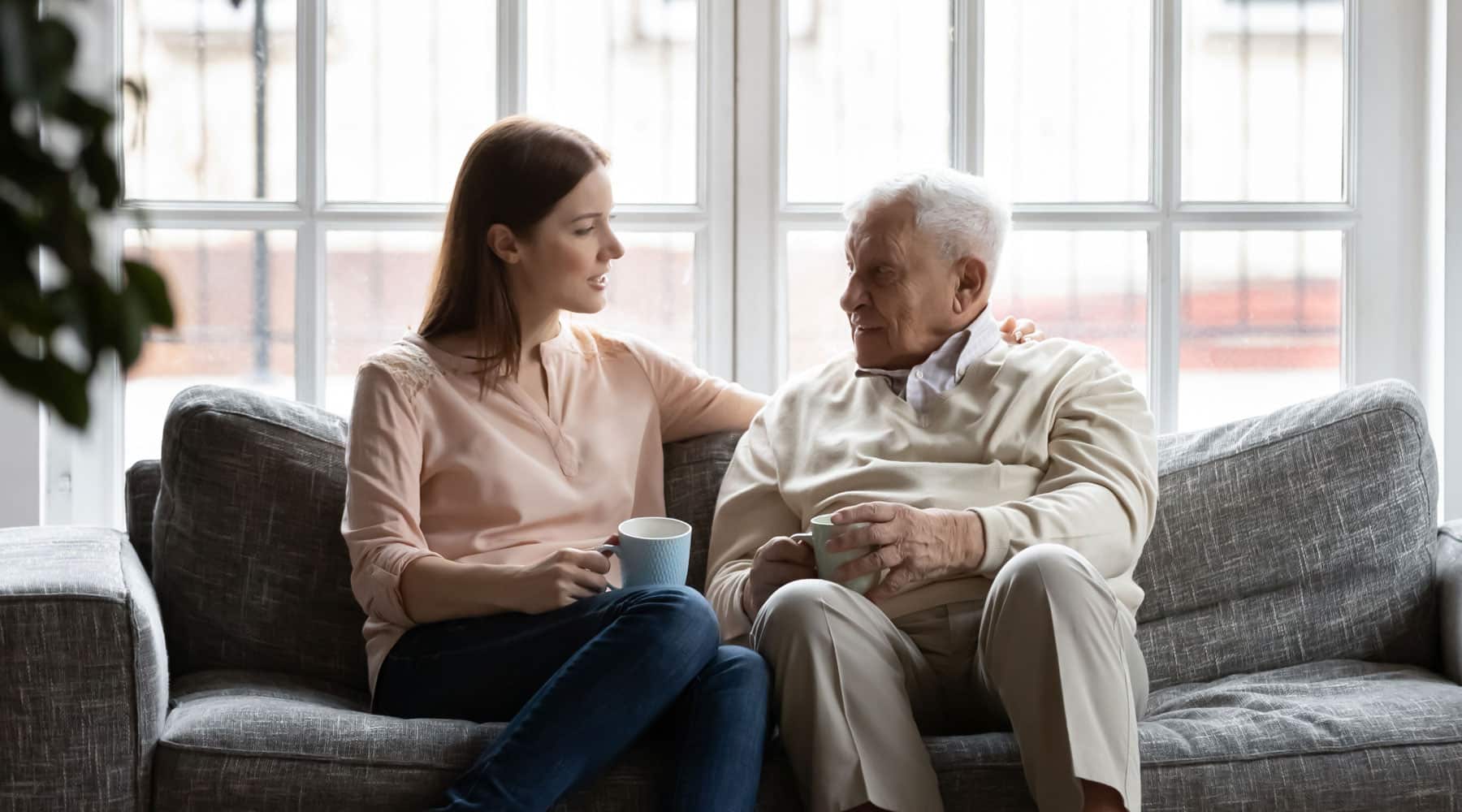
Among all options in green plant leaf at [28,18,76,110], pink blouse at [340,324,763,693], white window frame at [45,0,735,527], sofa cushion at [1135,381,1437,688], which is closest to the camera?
green plant leaf at [28,18,76,110]

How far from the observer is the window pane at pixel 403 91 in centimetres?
271

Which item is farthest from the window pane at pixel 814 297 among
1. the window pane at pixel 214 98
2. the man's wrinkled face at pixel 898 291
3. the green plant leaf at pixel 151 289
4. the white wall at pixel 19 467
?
the green plant leaf at pixel 151 289

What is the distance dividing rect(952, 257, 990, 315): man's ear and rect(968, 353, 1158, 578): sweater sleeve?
0.66 feet

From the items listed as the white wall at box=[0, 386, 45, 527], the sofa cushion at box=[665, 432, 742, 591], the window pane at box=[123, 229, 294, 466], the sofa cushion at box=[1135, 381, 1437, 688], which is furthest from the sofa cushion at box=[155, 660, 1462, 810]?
the window pane at box=[123, 229, 294, 466]

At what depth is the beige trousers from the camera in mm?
1619

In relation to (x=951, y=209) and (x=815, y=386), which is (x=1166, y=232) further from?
(x=815, y=386)

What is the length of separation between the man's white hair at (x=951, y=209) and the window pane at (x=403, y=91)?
37.5 inches

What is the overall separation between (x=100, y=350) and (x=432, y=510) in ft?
5.26

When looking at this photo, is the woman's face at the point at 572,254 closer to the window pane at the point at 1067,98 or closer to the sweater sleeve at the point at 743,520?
the sweater sleeve at the point at 743,520

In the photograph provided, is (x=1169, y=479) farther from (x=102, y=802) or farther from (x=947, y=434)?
(x=102, y=802)

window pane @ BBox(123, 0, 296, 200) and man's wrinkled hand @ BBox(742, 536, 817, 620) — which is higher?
window pane @ BBox(123, 0, 296, 200)

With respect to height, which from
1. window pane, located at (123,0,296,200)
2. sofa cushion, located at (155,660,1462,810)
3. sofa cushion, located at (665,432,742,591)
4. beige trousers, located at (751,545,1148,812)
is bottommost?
sofa cushion, located at (155,660,1462,810)

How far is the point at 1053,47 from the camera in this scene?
2783 mm

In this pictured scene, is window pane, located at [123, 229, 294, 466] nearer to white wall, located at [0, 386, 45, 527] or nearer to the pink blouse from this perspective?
white wall, located at [0, 386, 45, 527]
